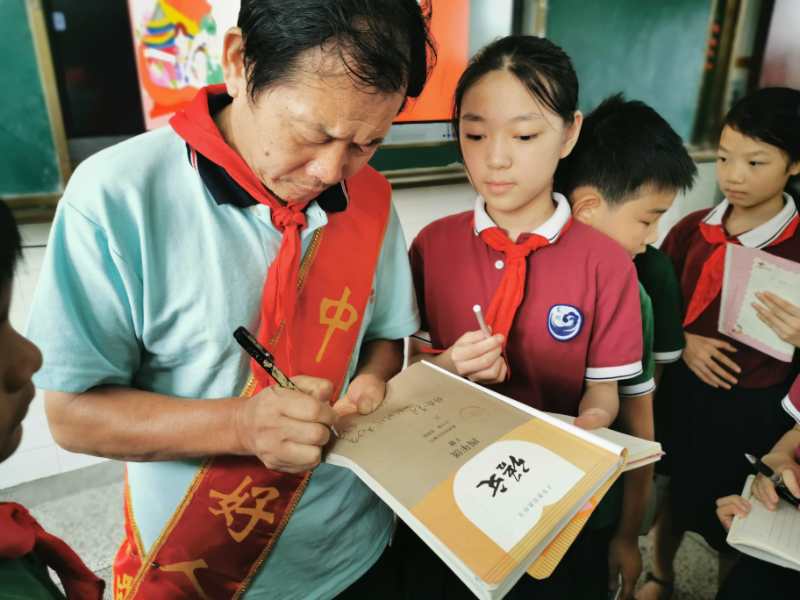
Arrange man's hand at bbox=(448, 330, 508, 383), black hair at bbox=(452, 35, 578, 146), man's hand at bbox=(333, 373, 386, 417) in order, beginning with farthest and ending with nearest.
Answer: black hair at bbox=(452, 35, 578, 146), man's hand at bbox=(448, 330, 508, 383), man's hand at bbox=(333, 373, 386, 417)

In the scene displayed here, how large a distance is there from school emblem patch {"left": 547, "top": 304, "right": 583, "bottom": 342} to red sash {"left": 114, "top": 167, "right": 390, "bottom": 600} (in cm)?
40

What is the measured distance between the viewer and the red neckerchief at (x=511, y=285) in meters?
1.00

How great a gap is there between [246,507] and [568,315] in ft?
2.16

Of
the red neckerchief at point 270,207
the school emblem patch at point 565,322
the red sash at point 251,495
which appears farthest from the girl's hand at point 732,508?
the red neckerchief at point 270,207

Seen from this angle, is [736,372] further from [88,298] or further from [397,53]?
[88,298]

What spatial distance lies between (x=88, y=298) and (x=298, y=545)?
1.49 feet

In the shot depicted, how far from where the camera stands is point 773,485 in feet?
3.27

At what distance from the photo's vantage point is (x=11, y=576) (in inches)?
18.1

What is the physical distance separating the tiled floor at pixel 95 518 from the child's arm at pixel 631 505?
520 millimetres

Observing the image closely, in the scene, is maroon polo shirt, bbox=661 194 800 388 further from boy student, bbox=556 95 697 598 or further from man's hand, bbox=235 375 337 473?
man's hand, bbox=235 375 337 473

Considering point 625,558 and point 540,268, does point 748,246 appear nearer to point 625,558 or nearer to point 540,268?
point 540,268

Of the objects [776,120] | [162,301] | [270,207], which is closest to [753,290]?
[776,120]

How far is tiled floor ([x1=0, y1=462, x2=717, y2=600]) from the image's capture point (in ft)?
5.32

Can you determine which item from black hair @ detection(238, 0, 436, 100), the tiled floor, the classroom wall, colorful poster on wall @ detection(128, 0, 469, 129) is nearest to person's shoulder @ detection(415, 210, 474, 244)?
colorful poster on wall @ detection(128, 0, 469, 129)
